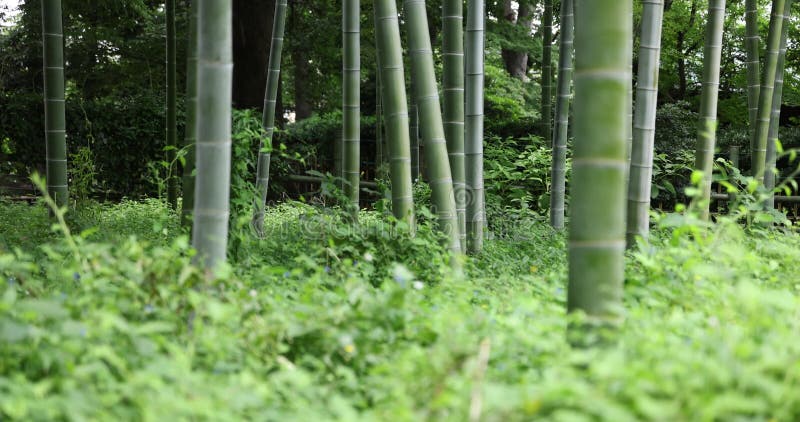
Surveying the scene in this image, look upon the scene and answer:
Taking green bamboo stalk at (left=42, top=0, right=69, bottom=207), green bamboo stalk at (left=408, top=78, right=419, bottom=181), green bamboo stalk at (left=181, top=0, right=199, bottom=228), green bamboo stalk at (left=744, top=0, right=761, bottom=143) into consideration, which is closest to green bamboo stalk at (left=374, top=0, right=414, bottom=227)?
green bamboo stalk at (left=181, top=0, right=199, bottom=228)

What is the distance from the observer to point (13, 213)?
20.4ft

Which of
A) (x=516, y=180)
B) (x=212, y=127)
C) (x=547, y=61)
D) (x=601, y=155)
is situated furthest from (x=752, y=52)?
(x=212, y=127)

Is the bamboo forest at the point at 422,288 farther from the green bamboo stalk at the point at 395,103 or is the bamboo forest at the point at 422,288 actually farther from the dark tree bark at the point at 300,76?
the dark tree bark at the point at 300,76

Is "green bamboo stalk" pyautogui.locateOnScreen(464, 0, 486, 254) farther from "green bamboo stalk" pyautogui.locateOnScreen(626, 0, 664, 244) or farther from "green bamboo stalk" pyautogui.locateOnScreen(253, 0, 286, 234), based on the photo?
"green bamboo stalk" pyautogui.locateOnScreen(253, 0, 286, 234)

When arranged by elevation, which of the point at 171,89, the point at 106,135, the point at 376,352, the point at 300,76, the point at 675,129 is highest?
the point at 300,76

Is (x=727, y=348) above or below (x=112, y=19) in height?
below

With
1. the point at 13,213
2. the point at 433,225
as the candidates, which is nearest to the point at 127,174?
the point at 13,213

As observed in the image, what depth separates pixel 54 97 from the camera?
4.46 meters

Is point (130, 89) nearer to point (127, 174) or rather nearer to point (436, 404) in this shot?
point (127, 174)

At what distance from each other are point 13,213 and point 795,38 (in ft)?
34.2

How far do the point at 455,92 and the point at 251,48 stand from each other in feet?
17.3

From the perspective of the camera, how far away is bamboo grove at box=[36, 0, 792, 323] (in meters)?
1.87

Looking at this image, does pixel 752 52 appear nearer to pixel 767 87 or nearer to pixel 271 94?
pixel 767 87

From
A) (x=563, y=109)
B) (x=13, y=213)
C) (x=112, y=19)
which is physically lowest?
(x=13, y=213)
